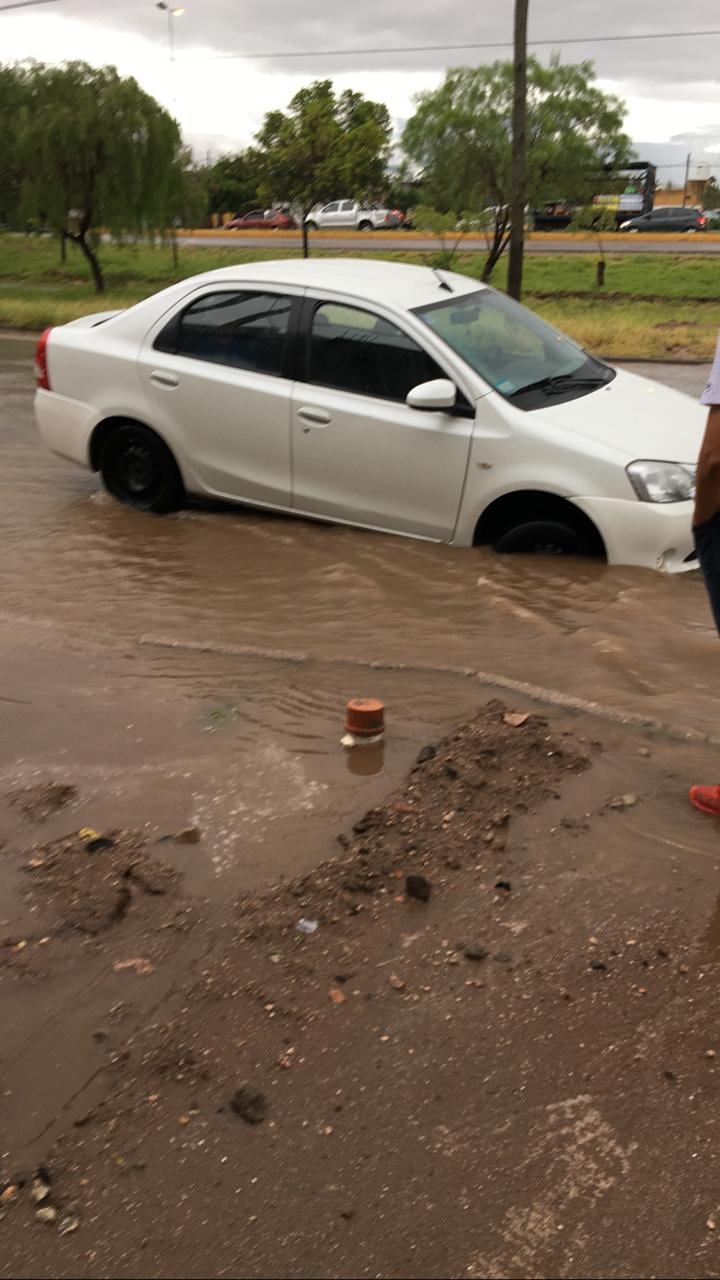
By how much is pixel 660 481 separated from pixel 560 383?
1098mm

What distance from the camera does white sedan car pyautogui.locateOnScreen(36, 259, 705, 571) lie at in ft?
21.3

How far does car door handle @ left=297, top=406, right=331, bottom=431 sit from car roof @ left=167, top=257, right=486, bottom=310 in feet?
2.20

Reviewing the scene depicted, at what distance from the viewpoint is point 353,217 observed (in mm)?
55219

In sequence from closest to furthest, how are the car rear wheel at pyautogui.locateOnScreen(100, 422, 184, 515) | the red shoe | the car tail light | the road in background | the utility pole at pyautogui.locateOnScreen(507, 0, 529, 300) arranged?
the red shoe, the car rear wheel at pyautogui.locateOnScreen(100, 422, 184, 515), the car tail light, the utility pole at pyautogui.locateOnScreen(507, 0, 529, 300), the road in background

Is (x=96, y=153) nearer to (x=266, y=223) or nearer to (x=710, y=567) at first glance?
(x=266, y=223)

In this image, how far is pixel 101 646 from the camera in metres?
6.02

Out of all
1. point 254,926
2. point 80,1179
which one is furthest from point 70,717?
point 80,1179

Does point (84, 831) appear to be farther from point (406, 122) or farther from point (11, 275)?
point (11, 275)

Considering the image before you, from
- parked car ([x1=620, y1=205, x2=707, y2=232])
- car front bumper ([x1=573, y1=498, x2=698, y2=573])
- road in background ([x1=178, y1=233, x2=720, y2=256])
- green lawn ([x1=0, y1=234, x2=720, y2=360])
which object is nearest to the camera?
car front bumper ([x1=573, y1=498, x2=698, y2=573])

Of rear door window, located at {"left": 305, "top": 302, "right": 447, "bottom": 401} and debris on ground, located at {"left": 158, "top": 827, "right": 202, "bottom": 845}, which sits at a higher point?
rear door window, located at {"left": 305, "top": 302, "right": 447, "bottom": 401}

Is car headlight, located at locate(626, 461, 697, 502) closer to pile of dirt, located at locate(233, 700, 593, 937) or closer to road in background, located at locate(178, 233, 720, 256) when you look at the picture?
pile of dirt, located at locate(233, 700, 593, 937)

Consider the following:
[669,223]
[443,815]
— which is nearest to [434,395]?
[443,815]

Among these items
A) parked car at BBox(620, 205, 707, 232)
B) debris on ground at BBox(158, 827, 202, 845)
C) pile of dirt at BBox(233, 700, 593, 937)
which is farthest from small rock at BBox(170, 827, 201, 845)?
parked car at BBox(620, 205, 707, 232)

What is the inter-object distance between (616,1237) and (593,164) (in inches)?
1173
